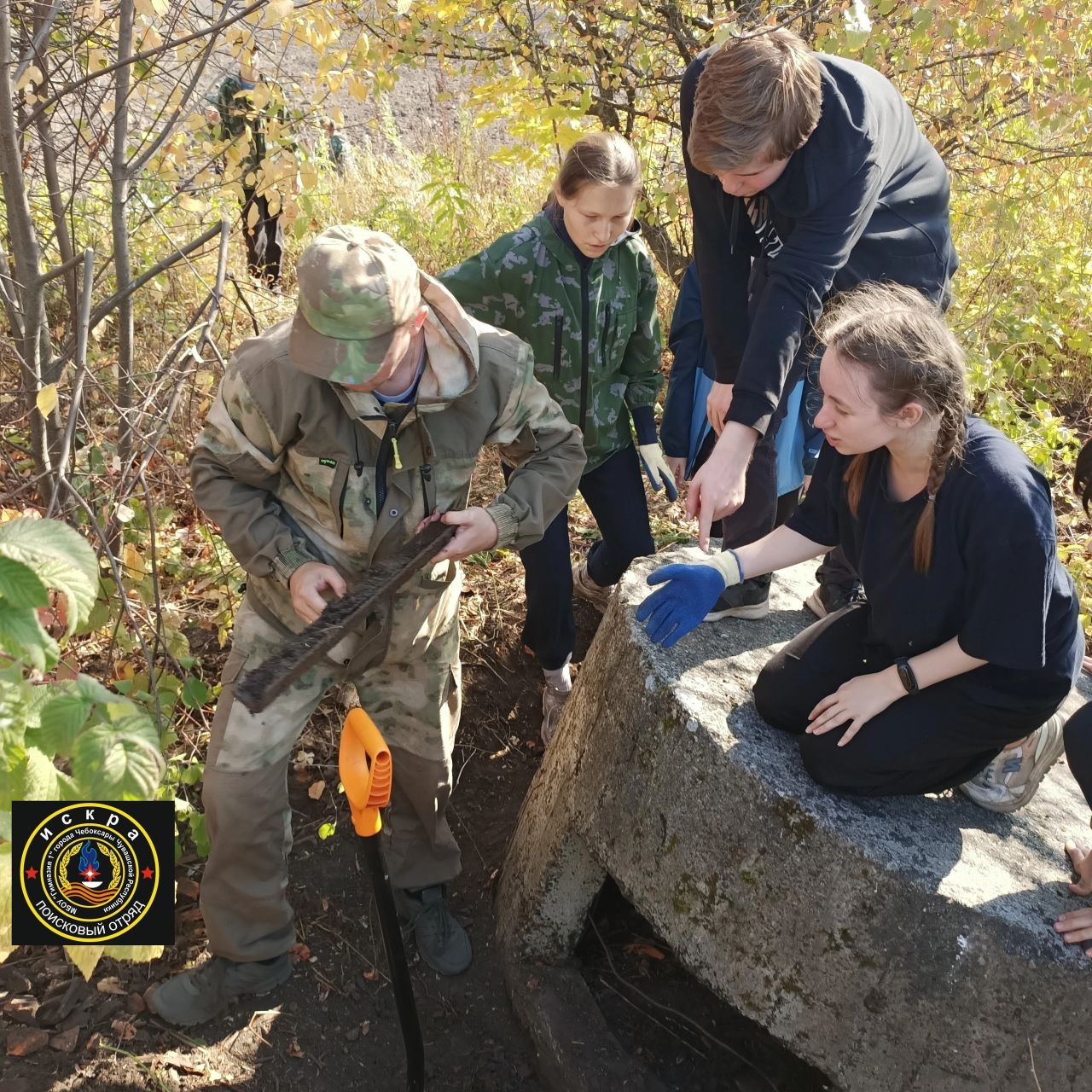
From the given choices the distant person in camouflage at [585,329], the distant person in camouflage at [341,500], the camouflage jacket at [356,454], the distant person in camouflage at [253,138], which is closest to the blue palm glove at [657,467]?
the distant person in camouflage at [585,329]

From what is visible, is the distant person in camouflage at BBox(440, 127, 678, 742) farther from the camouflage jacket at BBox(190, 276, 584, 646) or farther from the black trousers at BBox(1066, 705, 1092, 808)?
the black trousers at BBox(1066, 705, 1092, 808)

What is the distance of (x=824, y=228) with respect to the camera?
7.18ft

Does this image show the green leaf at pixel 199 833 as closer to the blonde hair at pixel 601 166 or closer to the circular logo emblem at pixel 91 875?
the circular logo emblem at pixel 91 875

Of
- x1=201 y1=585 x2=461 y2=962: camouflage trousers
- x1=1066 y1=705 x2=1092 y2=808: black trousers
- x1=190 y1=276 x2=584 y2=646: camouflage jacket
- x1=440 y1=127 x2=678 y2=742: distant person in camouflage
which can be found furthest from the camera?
x1=440 y1=127 x2=678 y2=742: distant person in camouflage

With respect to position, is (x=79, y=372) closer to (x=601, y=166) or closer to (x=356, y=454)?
(x=356, y=454)

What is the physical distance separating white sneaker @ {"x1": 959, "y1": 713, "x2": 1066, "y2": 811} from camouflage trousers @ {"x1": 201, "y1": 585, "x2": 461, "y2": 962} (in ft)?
4.14

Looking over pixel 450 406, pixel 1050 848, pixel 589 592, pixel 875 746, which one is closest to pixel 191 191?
pixel 450 406

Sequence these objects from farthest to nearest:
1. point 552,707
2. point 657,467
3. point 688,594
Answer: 1. point 552,707
2. point 657,467
3. point 688,594

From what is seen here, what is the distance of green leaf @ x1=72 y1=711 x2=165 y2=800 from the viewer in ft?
4.01

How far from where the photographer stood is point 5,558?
1.17 m

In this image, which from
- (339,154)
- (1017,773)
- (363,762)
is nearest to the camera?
(363,762)

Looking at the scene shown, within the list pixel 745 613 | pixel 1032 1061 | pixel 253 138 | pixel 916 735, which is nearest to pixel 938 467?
pixel 916 735

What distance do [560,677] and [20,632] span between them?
2178 millimetres

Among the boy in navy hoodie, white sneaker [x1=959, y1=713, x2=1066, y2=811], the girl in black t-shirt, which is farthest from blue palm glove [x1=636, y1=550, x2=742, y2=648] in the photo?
white sneaker [x1=959, y1=713, x2=1066, y2=811]
